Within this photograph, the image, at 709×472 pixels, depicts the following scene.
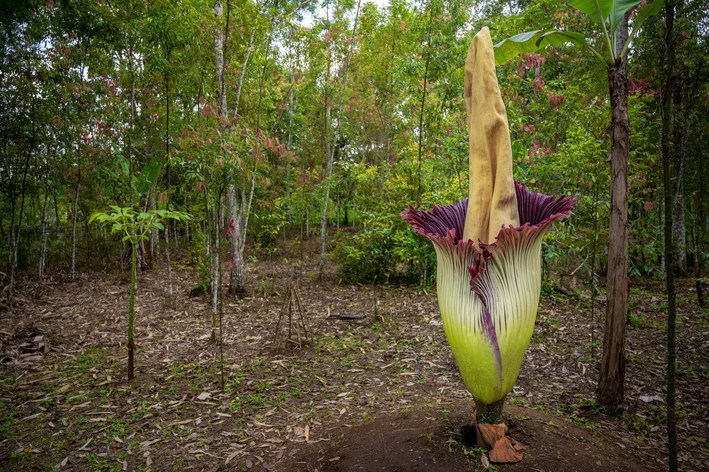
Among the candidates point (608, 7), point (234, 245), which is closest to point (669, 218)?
point (608, 7)

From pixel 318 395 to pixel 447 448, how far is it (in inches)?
71.0

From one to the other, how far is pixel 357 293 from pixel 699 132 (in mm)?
7148

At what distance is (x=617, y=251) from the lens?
2619 mm

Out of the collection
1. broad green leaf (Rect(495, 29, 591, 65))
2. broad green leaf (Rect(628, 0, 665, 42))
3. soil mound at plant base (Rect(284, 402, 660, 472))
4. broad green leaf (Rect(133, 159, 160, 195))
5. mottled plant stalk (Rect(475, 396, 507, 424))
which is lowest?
soil mound at plant base (Rect(284, 402, 660, 472))

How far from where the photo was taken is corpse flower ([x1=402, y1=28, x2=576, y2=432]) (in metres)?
1.62

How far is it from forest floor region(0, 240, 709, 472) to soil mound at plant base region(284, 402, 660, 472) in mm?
11

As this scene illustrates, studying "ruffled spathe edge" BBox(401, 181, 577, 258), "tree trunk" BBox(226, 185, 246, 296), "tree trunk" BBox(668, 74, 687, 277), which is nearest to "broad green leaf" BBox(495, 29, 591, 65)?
"ruffled spathe edge" BBox(401, 181, 577, 258)

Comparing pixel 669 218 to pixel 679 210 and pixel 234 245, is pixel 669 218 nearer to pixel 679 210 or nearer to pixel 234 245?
pixel 234 245

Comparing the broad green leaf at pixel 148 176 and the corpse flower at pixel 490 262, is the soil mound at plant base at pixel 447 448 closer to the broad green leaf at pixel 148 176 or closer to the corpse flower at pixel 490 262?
the corpse flower at pixel 490 262

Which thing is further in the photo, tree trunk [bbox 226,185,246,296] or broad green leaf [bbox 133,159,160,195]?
tree trunk [bbox 226,185,246,296]

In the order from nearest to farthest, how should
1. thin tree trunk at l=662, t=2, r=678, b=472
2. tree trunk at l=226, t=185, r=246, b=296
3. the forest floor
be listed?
thin tree trunk at l=662, t=2, r=678, b=472, the forest floor, tree trunk at l=226, t=185, r=246, b=296

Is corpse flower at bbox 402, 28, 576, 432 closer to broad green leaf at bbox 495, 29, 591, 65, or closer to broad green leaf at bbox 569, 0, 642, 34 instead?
broad green leaf at bbox 495, 29, 591, 65

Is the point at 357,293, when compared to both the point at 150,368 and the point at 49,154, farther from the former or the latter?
the point at 49,154

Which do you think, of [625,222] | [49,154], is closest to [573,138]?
[625,222]
